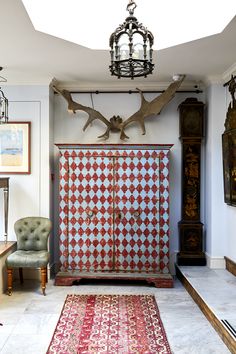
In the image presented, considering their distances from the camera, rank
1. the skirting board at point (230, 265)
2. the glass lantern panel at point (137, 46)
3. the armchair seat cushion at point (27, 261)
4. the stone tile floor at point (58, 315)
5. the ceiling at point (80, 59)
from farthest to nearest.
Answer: the skirting board at point (230, 265), the armchair seat cushion at point (27, 261), the ceiling at point (80, 59), the stone tile floor at point (58, 315), the glass lantern panel at point (137, 46)

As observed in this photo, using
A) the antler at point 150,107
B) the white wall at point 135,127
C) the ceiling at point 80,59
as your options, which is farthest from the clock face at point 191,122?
the ceiling at point 80,59

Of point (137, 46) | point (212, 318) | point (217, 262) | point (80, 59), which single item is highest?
point (80, 59)

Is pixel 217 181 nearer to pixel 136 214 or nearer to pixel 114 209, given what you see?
pixel 136 214

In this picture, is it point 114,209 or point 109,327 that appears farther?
point 114,209

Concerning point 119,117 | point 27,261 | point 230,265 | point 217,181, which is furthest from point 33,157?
point 230,265

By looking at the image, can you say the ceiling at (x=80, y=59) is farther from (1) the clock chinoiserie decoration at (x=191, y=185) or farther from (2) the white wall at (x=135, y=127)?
(1) the clock chinoiserie decoration at (x=191, y=185)

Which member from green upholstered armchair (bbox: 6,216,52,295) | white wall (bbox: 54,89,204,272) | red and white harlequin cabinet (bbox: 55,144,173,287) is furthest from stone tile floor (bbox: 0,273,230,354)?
white wall (bbox: 54,89,204,272)

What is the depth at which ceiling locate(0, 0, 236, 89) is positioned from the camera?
350 cm

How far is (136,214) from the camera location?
4.91m

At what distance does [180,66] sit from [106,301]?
3079mm

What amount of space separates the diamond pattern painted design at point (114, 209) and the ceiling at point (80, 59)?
3.53 feet

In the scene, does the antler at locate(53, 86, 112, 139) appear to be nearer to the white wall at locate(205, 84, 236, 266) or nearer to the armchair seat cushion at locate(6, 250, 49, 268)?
the white wall at locate(205, 84, 236, 266)

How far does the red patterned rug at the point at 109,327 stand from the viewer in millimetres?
3107

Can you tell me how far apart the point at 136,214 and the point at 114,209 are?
312 mm
